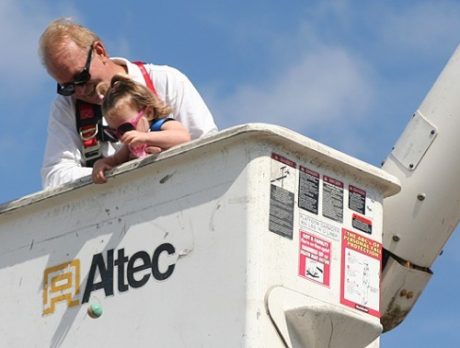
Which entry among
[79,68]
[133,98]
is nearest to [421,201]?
[133,98]

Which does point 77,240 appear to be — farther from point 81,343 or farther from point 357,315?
point 357,315

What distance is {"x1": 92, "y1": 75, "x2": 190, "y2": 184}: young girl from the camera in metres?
5.76

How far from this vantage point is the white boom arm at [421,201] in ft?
22.0

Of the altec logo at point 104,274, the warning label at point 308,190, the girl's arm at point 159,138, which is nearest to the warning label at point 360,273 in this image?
the warning label at point 308,190

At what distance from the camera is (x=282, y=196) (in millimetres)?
5324

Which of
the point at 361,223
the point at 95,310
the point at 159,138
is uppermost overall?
the point at 159,138

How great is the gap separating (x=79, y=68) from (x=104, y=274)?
3.43 ft

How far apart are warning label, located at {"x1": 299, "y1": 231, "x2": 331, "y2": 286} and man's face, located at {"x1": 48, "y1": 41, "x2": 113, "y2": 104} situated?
1389 mm

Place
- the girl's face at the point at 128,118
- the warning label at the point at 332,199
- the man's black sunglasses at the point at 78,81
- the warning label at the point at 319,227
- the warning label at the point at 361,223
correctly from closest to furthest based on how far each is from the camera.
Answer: the warning label at the point at 319,227 → the warning label at the point at 332,199 → the warning label at the point at 361,223 → the girl's face at the point at 128,118 → the man's black sunglasses at the point at 78,81

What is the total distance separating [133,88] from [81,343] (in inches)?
40.4

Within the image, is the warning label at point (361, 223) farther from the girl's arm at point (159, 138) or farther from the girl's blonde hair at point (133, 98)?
the girl's blonde hair at point (133, 98)

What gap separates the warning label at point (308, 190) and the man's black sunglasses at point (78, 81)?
51.0 inches

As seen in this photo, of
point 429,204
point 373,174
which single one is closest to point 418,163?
point 429,204

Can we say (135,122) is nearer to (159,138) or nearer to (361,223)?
(159,138)
